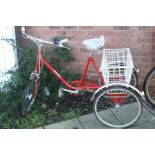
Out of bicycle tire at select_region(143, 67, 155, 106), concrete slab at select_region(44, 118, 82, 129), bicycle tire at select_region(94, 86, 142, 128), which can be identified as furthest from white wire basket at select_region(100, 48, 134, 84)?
concrete slab at select_region(44, 118, 82, 129)

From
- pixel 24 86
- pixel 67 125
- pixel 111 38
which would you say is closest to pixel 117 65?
pixel 111 38

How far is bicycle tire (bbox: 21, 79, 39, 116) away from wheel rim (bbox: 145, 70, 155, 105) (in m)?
1.45

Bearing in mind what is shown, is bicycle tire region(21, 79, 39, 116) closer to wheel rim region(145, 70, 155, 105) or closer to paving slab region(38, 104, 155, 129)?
paving slab region(38, 104, 155, 129)

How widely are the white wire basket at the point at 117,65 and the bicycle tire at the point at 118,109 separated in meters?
0.16

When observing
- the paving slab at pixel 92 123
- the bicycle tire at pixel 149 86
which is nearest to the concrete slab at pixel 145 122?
the paving slab at pixel 92 123

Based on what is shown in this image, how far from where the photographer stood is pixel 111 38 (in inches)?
170

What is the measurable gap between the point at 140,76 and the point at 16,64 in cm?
177

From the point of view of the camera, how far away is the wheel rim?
13.2 feet

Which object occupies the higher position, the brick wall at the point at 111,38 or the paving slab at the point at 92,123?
the brick wall at the point at 111,38

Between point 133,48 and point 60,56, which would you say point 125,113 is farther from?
point 60,56

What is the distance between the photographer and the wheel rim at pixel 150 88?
401 centimetres

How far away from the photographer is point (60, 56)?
14.6 ft

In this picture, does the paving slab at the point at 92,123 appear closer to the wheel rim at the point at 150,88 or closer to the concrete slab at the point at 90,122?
the concrete slab at the point at 90,122

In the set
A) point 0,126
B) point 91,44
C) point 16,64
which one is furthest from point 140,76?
point 0,126
